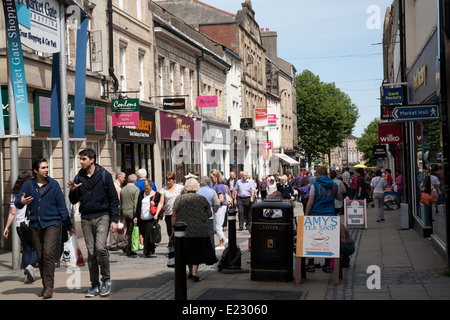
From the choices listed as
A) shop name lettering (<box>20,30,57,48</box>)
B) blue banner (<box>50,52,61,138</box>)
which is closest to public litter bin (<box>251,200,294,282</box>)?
shop name lettering (<box>20,30,57,48</box>)

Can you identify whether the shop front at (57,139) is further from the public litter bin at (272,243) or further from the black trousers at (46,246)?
the public litter bin at (272,243)

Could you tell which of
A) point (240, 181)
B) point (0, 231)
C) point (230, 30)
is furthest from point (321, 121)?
point (0, 231)

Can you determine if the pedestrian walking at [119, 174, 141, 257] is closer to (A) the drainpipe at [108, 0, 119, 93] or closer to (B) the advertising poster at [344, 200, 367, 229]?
(B) the advertising poster at [344, 200, 367, 229]

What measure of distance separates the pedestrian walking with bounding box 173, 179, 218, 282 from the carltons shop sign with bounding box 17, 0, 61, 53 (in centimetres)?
456

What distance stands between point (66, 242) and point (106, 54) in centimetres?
1390

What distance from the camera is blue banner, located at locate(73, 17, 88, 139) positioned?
16.9 metres

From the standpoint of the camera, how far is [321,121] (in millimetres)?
81062

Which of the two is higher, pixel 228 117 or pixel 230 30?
pixel 230 30

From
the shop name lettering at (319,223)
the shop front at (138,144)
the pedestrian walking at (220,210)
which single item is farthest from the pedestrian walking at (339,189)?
the shop front at (138,144)

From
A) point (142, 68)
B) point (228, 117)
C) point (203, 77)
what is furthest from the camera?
point (228, 117)

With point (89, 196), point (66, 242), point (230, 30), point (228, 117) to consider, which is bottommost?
point (66, 242)

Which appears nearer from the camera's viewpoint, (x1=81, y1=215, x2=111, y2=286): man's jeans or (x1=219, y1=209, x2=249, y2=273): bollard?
(x1=81, y1=215, x2=111, y2=286): man's jeans

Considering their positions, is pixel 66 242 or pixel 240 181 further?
pixel 240 181
